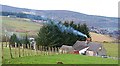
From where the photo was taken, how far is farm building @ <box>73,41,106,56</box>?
2080cm

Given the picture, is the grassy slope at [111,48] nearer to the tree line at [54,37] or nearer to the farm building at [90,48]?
the farm building at [90,48]

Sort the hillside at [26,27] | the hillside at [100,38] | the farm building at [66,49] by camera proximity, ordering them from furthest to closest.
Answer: the hillside at [100,38] → the hillside at [26,27] → the farm building at [66,49]

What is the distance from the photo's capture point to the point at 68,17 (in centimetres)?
2506

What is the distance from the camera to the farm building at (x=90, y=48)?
2080cm

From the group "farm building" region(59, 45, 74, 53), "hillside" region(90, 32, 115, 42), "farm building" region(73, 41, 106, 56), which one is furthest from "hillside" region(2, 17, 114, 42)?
"farm building" region(59, 45, 74, 53)

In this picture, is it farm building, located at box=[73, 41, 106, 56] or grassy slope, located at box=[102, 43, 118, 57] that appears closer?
farm building, located at box=[73, 41, 106, 56]

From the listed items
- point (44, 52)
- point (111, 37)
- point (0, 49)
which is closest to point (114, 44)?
point (111, 37)

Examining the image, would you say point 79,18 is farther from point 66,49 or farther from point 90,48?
point 66,49

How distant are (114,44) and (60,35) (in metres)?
6.90

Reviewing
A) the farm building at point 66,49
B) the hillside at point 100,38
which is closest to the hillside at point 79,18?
the hillside at point 100,38

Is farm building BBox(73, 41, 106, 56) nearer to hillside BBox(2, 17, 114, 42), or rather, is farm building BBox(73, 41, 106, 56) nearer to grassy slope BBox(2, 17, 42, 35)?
hillside BBox(2, 17, 114, 42)

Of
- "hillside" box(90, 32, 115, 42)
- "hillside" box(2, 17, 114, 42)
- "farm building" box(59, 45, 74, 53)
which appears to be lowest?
"farm building" box(59, 45, 74, 53)

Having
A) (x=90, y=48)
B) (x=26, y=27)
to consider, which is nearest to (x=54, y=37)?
(x=90, y=48)

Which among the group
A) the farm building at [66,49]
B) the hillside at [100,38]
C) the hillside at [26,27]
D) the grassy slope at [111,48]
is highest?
the hillside at [26,27]
